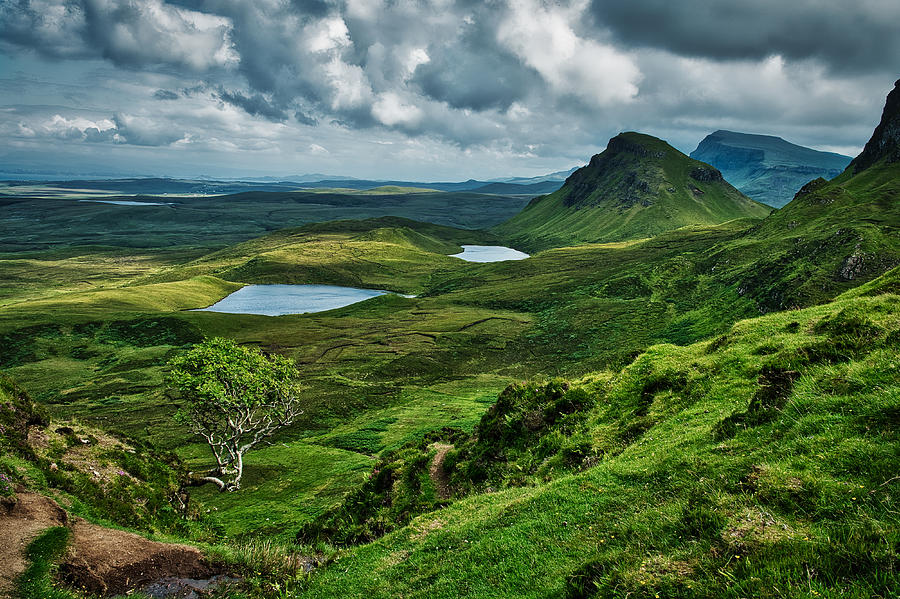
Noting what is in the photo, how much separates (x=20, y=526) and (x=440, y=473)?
2171cm

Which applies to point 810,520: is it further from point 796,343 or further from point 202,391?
point 202,391

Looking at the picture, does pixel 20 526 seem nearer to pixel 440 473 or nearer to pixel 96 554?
pixel 96 554

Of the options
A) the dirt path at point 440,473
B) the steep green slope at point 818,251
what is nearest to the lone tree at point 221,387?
the dirt path at point 440,473

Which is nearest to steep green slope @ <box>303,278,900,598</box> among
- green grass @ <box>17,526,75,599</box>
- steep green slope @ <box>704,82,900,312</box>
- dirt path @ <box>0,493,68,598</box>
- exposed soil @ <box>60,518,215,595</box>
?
exposed soil @ <box>60,518,215,595</box>

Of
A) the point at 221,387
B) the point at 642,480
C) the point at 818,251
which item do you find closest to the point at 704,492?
the point at 642,480

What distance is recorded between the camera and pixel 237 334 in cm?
16788

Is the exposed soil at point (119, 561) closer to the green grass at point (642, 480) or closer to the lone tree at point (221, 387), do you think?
the green grass at point (642, 480)

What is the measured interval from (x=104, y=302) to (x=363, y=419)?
17701cm

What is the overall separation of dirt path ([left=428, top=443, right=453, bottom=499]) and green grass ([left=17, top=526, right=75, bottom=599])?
1850 cm

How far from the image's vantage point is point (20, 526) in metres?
17.6

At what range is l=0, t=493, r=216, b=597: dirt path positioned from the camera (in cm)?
1631

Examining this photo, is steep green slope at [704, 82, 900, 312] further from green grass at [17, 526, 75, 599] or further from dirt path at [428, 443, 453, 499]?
green grass at [17, 526, 75, 599]

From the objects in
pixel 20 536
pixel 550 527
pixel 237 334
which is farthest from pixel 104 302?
pixel 550 527

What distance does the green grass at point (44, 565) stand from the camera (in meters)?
14.6
